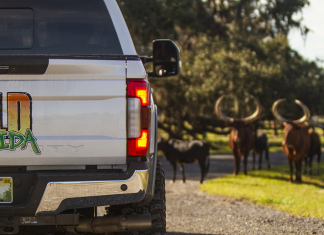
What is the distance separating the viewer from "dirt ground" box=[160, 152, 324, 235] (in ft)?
18.9

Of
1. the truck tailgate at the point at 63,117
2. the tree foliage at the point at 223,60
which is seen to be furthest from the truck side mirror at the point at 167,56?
the tree foliage at the point at 223,60

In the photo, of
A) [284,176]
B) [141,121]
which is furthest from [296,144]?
[141,121]

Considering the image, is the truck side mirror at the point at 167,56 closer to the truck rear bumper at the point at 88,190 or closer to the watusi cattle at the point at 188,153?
the truck rear bumper at the point at 88,190

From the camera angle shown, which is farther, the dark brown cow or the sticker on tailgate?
the dark brown cow

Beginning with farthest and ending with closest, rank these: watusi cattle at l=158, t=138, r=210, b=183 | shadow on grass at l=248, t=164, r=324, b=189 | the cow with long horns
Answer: the cow with long horns < watusi cattle at l=158, t=138, r=210, b=183 < shadow on grass at l=248, t=164, r=324, b=189

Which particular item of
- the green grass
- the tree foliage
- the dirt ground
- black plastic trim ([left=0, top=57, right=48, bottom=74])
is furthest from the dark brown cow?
black plastic trim ([left=0, top=57, right=48, bottom=74])

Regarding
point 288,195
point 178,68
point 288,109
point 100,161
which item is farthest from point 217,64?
point 100,161

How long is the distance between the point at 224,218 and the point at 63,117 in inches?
165

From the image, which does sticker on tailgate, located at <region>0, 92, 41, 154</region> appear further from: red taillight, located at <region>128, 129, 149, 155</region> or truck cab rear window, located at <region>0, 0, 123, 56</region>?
red taillight, located at <region>128, 129, 149, 155</region>

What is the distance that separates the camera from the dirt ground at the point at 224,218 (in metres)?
5.77

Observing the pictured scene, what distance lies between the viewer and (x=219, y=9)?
→ 24.3 m

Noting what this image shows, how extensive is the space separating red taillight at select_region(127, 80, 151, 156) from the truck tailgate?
0.05 metres

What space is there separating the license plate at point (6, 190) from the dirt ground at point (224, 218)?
2983 mm

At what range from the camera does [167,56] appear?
415 cm
